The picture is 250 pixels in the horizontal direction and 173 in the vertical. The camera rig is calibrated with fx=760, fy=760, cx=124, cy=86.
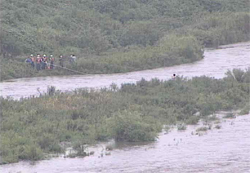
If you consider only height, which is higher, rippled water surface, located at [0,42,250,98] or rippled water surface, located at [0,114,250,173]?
rippled water surface, located at [0,42,250,98]

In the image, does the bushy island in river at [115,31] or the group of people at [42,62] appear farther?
the bushy island in river at [115,31]

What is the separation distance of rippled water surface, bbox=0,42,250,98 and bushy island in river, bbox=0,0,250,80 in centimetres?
80

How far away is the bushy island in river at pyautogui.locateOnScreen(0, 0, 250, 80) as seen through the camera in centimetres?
3844

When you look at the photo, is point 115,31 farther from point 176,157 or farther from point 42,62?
point 176,157

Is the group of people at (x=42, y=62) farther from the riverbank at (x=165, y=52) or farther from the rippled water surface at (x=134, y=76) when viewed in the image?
the rippled water surface at (x=134, y=76)

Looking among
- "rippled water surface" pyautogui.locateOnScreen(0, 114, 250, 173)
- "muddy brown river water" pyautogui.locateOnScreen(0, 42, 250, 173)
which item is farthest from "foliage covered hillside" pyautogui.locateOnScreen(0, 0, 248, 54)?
"rippled water surface" pyautogui.locateOnScreen(0, 114, 250, 173)

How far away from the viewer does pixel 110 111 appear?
24969mm

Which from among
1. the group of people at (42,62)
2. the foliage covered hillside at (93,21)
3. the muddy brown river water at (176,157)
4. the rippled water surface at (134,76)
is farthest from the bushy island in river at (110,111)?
the foliage covered hillside at (93,21)

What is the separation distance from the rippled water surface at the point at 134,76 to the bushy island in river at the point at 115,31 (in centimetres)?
80

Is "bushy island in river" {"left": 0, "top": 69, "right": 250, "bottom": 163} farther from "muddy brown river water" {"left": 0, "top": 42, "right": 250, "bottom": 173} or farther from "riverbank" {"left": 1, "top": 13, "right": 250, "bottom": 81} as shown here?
"riverbank" {"left": 1, "top": 13, "right": 250, "bottom": 81}

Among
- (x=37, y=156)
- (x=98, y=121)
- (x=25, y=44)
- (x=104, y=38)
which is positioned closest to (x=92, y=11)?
(x=104, y=38)

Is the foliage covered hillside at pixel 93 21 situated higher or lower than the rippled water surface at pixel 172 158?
higher

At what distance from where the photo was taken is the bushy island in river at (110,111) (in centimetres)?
2130

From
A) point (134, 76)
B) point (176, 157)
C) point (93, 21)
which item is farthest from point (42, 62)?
point (176, 157)
